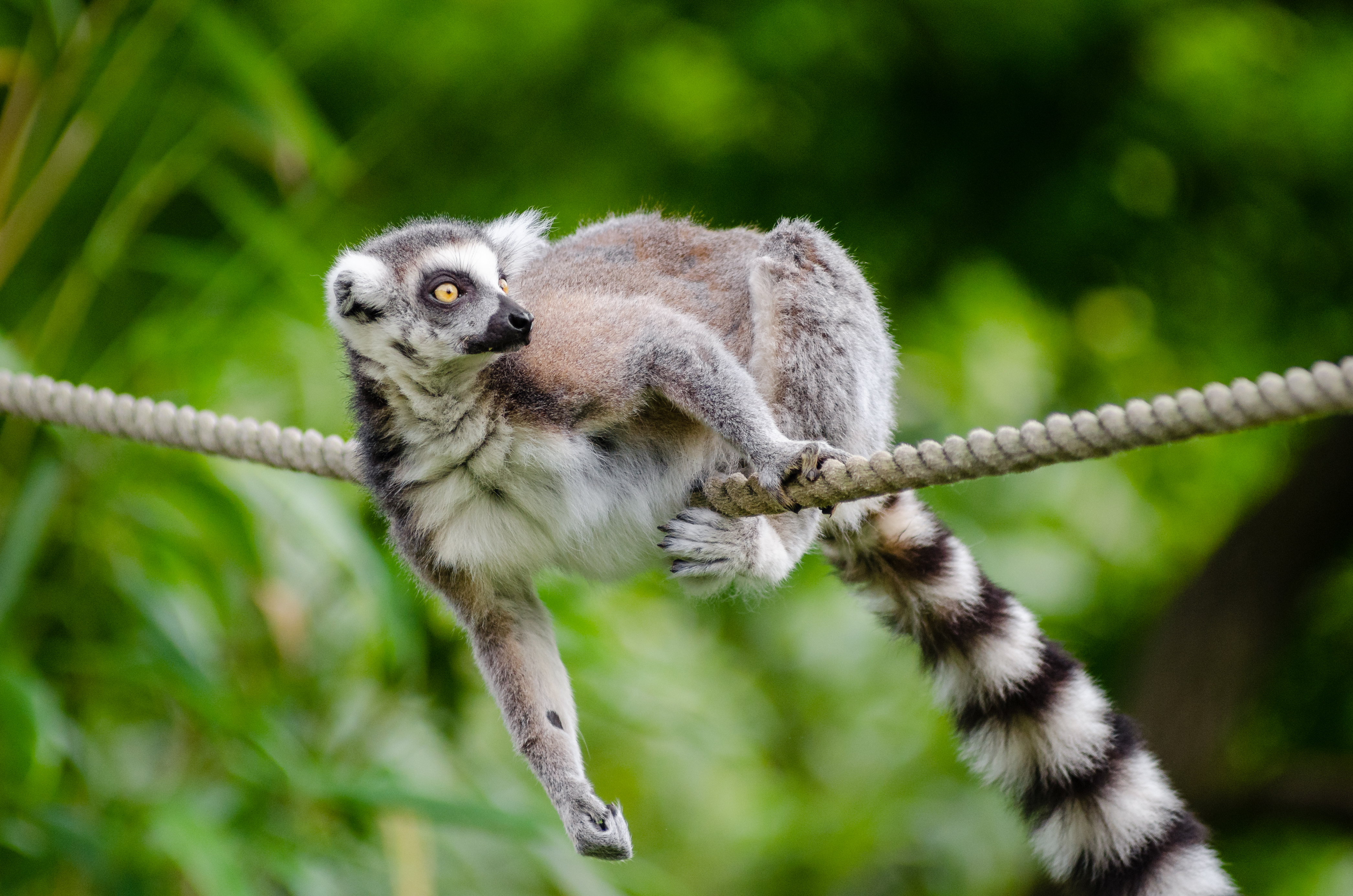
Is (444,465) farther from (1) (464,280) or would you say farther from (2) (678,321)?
(2) (678,321)

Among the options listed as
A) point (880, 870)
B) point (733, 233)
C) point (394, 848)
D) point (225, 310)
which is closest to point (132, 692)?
point (394, 848)

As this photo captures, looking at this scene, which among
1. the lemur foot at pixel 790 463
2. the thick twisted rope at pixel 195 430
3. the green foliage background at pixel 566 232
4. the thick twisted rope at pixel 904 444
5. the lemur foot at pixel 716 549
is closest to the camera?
the thick twisted rope at pixel 904 444

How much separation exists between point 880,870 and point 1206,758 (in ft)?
4.77

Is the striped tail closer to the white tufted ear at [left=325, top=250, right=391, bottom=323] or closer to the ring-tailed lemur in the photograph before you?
the ring-tailed lemur

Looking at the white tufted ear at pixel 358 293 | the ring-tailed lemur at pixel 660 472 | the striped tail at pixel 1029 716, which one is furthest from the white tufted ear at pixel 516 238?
the striped tail at pixel 1029 716

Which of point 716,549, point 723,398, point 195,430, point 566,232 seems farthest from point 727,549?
point 566,232

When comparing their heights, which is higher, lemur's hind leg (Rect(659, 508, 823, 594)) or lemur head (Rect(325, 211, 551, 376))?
lemur head (Rect(325, 211, 551, 376))

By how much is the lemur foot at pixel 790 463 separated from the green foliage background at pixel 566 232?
5.00 feet

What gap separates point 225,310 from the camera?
3.81m

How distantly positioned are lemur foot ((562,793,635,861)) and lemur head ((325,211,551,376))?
84cm

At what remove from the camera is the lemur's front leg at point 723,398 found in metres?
2.05

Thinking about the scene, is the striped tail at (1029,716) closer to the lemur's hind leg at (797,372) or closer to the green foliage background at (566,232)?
the lemur's hind leg at (797,372)

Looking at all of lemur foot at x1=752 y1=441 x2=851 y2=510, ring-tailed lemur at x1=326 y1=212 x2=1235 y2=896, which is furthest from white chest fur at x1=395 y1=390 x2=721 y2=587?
lemur foot at x1=752 y1=441 x2=851 y2=510

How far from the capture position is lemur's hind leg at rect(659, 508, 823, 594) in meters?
2.27
